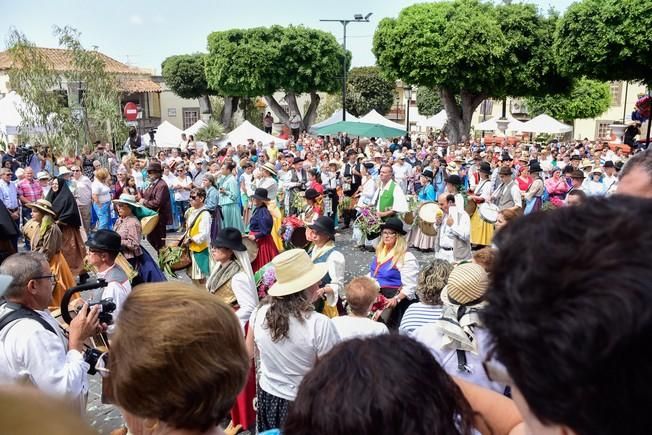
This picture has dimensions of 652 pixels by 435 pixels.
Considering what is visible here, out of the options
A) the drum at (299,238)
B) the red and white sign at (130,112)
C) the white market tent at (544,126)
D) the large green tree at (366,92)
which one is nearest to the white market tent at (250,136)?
the red and white sign at (130,112)

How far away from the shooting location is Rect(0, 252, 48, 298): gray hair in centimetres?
329

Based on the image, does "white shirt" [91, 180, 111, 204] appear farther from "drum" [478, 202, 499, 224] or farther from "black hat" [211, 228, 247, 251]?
"drum" [478, 202, 499, 224]

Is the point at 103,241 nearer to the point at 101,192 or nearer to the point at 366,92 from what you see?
the point at 101,192

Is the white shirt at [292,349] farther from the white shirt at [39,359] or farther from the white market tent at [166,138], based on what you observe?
the white market tent at [166,138]

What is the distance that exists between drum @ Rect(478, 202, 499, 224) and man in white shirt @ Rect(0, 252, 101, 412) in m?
6.82

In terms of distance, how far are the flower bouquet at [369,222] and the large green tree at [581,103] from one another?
40.4m

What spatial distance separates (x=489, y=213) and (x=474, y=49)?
22493 mm

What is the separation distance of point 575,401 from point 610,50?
26725 mm

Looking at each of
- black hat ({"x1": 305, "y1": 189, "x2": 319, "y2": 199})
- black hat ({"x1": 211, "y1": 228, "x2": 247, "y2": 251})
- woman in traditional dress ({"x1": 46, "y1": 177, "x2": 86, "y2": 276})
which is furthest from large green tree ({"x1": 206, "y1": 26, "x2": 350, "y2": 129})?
black hat ({"x1": 211, "y1": 228, "x2": 247, "y2": 251})

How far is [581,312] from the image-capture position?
2.78 ft

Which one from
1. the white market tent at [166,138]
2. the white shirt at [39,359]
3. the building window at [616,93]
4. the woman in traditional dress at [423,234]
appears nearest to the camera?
the white shirt at [39,359]

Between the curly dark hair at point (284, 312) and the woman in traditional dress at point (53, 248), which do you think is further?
the woman in traditional dress at point (53, 248)

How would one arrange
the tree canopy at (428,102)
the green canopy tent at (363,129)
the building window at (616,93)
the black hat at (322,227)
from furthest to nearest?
the tree canopy at (428,102) → the building window at (616,93) → the green canopy tent at (363,129) → the black hat at (322,227)

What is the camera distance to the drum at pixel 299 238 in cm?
830
